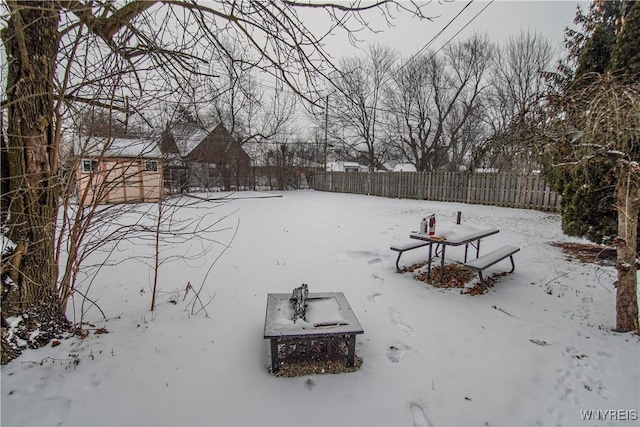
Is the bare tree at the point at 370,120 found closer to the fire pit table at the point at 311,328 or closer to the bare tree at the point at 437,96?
the bare tree at the point at 437,96

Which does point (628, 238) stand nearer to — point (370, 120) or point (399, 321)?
point (399, 321)

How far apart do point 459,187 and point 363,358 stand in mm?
12994

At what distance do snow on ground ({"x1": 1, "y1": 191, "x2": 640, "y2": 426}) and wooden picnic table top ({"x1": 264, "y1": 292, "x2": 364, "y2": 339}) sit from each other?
324 millimetres

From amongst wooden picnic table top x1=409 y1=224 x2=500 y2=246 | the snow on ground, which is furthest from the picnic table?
the snow on ground

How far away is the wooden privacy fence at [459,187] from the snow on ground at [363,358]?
6120 mm

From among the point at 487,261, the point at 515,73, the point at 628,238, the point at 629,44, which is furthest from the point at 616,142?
the point at 515,73

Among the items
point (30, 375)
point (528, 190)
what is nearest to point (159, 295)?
point (30, 375)

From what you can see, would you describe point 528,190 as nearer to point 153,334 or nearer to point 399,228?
point 399,228

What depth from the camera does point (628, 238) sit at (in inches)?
98.3

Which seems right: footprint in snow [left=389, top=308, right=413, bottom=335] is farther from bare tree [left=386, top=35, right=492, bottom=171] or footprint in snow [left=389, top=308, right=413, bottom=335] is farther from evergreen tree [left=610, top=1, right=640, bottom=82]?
bare tree [left=386, top=35, right=492, bottom=171]

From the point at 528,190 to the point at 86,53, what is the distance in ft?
42.3

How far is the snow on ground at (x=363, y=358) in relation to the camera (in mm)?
1841

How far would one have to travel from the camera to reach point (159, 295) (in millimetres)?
3338

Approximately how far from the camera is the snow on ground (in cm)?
184
